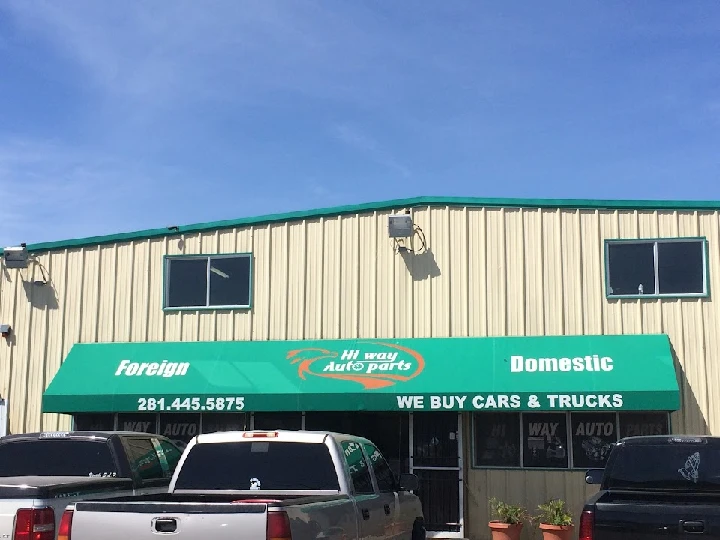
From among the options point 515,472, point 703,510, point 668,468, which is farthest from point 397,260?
point 703,510

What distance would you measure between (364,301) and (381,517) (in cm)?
794

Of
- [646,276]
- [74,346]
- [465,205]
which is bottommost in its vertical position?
[74,346]

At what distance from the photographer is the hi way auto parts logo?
15.4 metres

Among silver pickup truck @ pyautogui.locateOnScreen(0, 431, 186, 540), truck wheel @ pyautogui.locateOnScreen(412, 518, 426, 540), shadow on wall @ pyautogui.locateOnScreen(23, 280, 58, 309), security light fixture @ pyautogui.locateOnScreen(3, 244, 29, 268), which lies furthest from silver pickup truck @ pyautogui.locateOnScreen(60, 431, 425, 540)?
security light fixture @ pyautogui.locateOnScreen(3, 244, 29, 268)

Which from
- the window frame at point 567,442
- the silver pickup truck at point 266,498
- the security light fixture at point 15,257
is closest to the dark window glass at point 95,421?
the security light fixture at point 15,257

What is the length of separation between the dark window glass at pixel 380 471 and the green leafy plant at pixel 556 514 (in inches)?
211

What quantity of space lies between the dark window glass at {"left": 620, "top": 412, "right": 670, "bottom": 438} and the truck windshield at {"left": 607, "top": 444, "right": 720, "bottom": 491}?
5.85 metres

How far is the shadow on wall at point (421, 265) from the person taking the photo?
16516 millimetres

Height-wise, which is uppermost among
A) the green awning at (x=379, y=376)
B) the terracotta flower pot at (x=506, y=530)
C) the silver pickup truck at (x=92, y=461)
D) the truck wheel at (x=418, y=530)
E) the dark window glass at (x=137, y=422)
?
the green awning at (x=379, y=376)

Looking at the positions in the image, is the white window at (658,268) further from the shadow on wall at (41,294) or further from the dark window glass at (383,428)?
the shadow on wall at (41,294)

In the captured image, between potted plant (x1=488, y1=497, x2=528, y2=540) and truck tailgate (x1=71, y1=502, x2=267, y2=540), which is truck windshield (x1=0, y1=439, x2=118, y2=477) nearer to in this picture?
truck tailgate (x1=71, y1=502, x2=267, y2=540)

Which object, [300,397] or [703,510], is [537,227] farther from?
[703,510]

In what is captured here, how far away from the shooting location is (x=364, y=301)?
54.7 feet

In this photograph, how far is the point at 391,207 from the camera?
1688 centimetres
